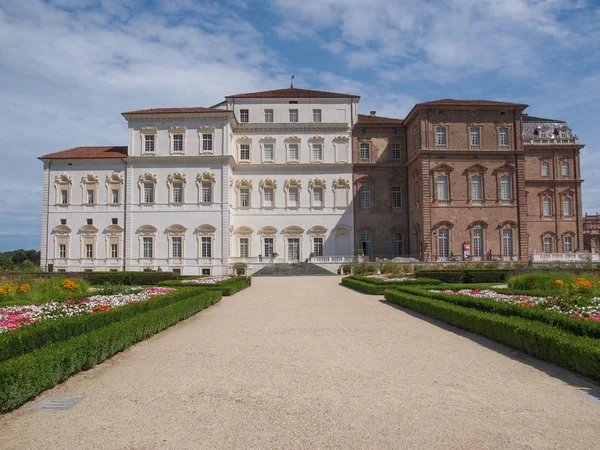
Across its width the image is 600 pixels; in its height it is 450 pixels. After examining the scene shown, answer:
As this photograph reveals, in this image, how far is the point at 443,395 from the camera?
227 inches

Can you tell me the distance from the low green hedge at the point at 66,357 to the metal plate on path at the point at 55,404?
15cm

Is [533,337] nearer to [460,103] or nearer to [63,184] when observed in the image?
[460,103]

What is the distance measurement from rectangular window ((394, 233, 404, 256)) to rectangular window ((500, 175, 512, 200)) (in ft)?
27.2

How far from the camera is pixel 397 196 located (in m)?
41.0

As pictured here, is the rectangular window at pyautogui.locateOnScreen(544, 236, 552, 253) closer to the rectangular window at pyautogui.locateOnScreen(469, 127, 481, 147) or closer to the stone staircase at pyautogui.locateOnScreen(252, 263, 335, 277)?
the rectangular window at pyautogui.locateOnScreen(469, 127, 481, 147)

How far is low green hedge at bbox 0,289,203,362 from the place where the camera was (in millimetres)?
6246

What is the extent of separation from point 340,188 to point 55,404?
3578 cm

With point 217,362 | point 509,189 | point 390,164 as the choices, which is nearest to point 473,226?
point 509,189

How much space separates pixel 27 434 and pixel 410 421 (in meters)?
3.58

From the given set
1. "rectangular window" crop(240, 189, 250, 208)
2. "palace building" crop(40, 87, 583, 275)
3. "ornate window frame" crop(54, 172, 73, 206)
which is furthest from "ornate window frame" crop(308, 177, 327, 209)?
"ornate window frame" crop(54, 172, 73, 206)

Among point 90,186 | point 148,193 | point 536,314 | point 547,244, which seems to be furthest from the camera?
point 547,244

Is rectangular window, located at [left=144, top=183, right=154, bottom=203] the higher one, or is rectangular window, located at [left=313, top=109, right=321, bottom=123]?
rectangular window, located at [left=313, top=109, right=321, bottom=123]

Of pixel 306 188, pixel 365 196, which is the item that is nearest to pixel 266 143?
pixel 306 188

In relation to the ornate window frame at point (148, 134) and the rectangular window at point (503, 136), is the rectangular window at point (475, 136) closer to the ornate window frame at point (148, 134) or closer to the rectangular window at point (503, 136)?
the rectangular window at point (503, 136)
